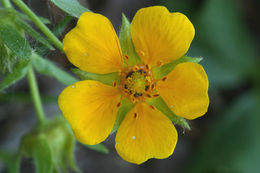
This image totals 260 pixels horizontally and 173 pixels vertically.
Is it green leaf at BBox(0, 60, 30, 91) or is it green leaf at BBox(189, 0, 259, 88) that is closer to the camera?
green leaf at BBox(0, 60, 30, 91)

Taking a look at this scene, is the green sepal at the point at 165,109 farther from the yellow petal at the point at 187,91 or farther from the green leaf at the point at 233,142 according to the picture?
the green leaf at the point at 233,142

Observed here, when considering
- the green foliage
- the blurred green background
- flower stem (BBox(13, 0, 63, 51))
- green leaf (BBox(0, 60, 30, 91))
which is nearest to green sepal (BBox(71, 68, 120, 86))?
flower stem (BBox(13, 0, 63, 51))

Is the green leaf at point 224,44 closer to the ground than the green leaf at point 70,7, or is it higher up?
closer to the ground

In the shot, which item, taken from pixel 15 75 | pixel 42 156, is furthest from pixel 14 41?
pixel 42 156

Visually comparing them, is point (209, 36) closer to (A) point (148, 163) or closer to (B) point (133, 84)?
(A) point (148, 163)

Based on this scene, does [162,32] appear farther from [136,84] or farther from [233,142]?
[233,142]

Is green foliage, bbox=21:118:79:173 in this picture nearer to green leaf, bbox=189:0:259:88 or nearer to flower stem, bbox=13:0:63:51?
flower stem, bbox=13:0:63:51

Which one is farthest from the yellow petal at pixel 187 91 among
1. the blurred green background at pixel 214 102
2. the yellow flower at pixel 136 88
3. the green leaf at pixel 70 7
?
the blurred green background at pixel 214 102
